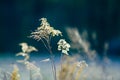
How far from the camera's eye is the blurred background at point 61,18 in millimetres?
8312

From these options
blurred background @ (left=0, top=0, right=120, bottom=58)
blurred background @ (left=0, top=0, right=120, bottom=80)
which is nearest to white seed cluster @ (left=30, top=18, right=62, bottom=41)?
blurred background @ (left=0, top=0, right=120, bottom=80)

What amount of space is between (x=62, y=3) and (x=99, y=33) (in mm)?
1842

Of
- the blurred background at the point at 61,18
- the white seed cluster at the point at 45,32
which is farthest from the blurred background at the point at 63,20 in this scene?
the white seed cluster at the point at 45,32

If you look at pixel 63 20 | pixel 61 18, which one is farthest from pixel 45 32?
pixel 61 18

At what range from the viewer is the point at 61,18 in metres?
9.56

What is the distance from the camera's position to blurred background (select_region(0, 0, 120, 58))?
27.3 feet

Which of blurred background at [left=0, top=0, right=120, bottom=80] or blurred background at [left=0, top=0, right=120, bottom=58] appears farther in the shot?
blurred background at [left=0, top=0, right=120, bottom=58]

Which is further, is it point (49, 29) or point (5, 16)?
point (5, 16)

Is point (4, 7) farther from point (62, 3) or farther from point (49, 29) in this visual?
point (49, 29)

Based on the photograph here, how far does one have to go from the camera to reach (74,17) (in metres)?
9.84

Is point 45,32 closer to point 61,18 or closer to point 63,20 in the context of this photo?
point 63,20

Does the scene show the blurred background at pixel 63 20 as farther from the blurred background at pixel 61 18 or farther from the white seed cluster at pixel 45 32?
the white seed cluster at pixel 45 32

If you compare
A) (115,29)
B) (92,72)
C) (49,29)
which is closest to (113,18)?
(115,29)

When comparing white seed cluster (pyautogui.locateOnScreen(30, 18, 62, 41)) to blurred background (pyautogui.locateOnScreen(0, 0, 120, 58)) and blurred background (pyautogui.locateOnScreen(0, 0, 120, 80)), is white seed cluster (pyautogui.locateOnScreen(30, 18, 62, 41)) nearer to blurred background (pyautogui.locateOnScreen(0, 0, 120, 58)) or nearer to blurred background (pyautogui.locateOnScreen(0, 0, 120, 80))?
blurred background (pyautogui.locateOnScreen(0, 0, 120, 80))
